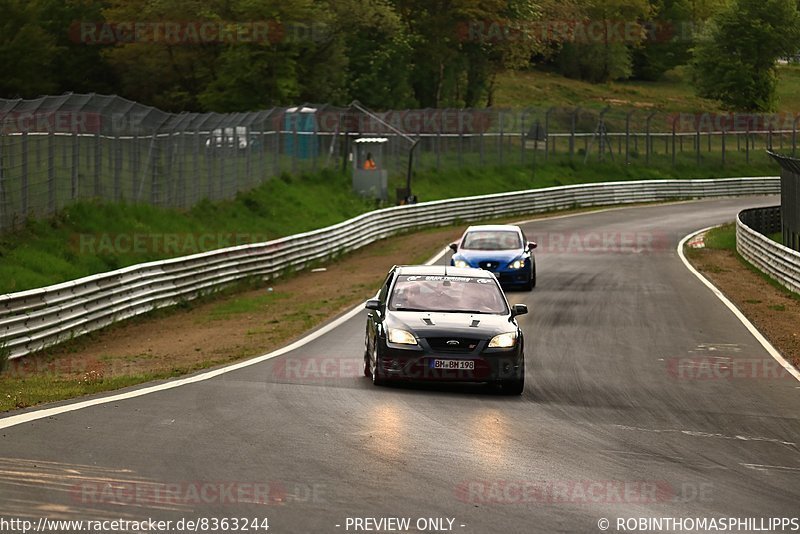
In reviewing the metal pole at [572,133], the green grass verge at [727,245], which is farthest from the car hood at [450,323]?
the metal pole at [572,133]

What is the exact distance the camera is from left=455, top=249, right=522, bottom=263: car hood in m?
29.1

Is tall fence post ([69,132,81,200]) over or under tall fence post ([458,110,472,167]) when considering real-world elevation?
over

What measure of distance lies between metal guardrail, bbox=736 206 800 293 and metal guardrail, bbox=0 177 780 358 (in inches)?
483

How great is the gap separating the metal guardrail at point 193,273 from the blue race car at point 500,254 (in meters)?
5.46

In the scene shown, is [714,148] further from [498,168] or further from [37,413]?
[37,413]

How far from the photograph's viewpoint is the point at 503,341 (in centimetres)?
1494

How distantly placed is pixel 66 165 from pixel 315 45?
4698 cm

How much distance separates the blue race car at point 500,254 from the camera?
29016 mm

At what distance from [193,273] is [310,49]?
1850 inches

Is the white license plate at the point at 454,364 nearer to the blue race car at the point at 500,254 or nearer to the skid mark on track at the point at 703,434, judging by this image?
the skid mark on track at the point at 703,434

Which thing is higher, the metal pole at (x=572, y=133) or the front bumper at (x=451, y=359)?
the front bumper at (x=451, y=359)

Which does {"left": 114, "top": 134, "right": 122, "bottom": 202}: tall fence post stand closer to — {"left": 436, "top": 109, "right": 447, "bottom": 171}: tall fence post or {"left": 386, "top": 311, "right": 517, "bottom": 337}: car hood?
{"left": 386, "top": 311, "right": 517, "bottom": 337}: car hood

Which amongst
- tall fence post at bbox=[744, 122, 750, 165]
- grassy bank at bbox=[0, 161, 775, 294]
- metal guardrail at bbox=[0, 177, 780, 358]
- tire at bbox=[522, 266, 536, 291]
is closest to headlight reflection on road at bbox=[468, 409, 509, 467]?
metal guardrail at bbox=[0, 177, 780, 358]

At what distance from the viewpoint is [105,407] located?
40.9 ft
